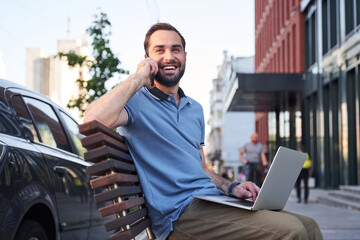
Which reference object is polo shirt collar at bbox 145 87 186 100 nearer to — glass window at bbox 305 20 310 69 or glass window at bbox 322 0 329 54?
glass window at bbox 322 0 329 54

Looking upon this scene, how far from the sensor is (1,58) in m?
80.0

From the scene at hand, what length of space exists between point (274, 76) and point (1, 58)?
58.2 metres

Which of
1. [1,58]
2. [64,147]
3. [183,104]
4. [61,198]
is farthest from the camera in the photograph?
[1,58]

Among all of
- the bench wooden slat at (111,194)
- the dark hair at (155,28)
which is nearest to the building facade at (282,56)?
the dark hair at (155,28)

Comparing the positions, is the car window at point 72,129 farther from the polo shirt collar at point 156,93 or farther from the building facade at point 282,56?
the building facade at point 282,56

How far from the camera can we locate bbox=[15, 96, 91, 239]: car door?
460 cm

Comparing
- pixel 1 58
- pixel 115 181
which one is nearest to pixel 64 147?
pixel 115 181

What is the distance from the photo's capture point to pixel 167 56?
3.30m

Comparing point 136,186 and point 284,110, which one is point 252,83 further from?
point 136,186

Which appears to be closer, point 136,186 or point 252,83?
point 136,186

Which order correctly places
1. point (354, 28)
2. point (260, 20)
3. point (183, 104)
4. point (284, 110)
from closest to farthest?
point (183, 104), point (354, 28), point (284, 110), point (260, 20)

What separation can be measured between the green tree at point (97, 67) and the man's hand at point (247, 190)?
18932 mm

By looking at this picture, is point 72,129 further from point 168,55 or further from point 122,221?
point 122,221

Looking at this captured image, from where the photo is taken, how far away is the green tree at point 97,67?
22.1 m
